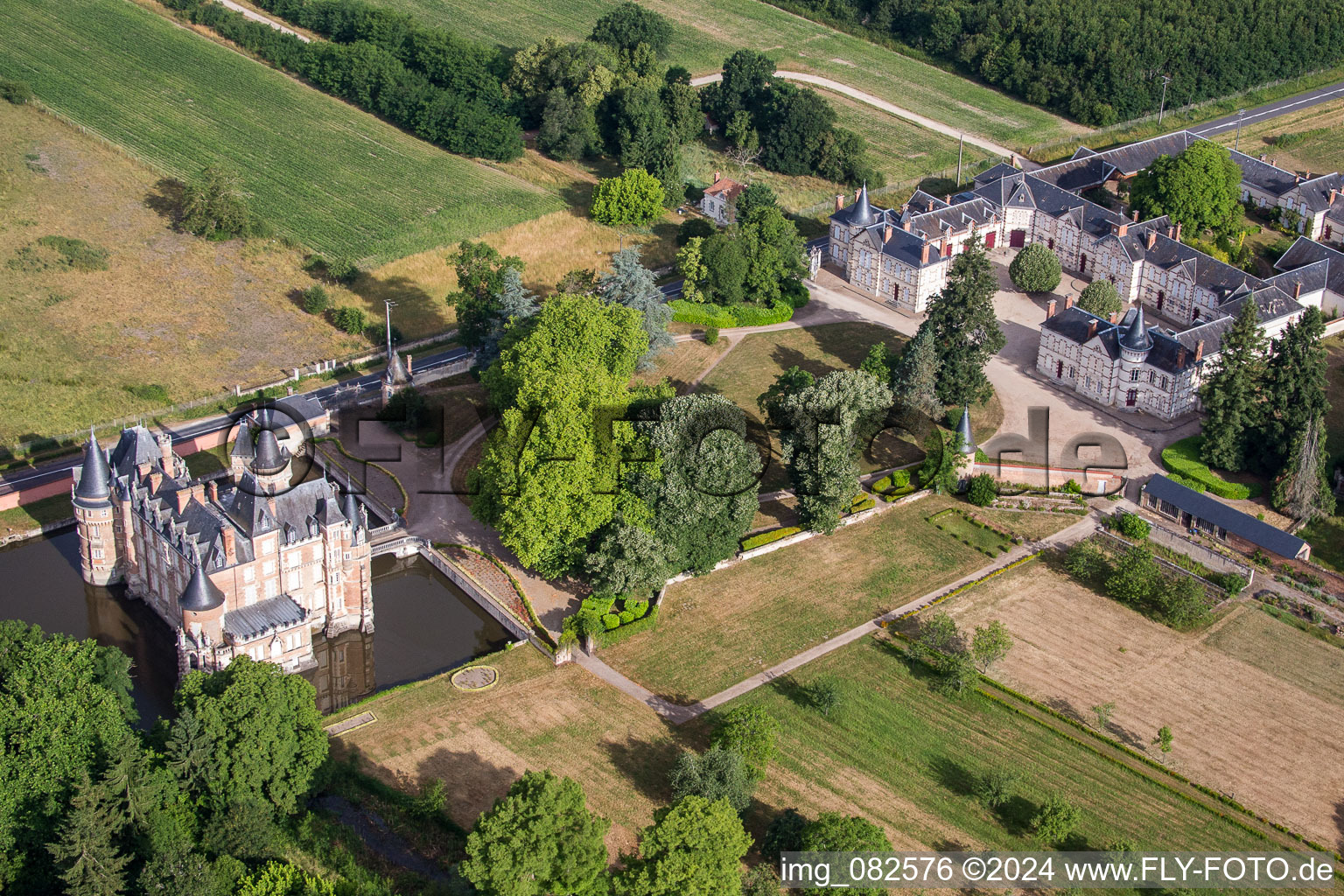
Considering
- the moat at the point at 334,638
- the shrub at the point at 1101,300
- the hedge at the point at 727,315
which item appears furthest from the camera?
the hedge at the point at 727,315

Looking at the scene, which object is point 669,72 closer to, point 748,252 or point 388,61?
point 388,61

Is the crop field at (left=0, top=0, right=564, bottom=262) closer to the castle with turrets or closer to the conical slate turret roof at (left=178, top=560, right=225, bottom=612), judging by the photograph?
the castle with turrets

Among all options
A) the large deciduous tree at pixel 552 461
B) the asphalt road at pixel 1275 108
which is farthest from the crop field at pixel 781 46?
the large deciduous tree at pixel 552 461

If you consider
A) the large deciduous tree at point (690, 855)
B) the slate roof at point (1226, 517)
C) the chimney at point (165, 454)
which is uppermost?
the chimney at point (165, 454)

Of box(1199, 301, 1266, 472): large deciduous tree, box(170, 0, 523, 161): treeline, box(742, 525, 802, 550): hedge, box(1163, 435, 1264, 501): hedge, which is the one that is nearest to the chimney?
box(742, 525, 802, 550): hedge

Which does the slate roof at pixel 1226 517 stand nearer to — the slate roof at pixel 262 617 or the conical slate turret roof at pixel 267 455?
the slate roof at pixel 262 617

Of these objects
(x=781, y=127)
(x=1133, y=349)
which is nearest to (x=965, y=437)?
(x=1133, y=349)
